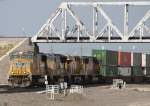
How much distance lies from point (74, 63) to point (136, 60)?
23689 mm

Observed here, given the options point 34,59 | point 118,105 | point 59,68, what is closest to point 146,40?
point 59,68

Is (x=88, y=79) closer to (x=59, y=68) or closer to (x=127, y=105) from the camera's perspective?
(x=59, y=68)

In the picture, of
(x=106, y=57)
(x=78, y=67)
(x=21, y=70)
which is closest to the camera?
(x=21, y=70)

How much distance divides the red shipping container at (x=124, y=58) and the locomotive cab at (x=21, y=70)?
94.1 feet

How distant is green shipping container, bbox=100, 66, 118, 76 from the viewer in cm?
7341

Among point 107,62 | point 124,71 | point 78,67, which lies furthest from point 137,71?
point 78,67

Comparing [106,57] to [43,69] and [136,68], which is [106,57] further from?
[43,69]

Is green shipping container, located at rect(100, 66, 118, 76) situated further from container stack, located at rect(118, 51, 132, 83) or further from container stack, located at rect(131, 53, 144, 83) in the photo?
container stack, located at rect(131, 53, 144, 83)

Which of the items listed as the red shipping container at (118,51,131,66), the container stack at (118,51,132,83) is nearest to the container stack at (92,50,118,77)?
the container stack at (118,51,132,83)

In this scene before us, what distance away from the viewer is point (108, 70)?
74.4 meters

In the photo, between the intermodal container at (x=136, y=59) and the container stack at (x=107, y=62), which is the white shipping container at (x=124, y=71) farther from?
the intermodal container at (x=136, y=59)

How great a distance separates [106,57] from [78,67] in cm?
1134

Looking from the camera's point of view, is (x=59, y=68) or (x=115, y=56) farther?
(x=115, y=56)

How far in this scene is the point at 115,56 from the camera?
78.1 m
